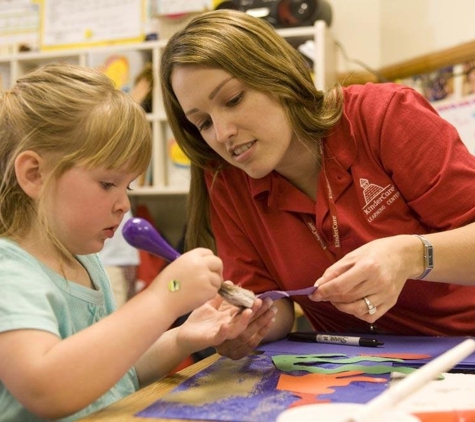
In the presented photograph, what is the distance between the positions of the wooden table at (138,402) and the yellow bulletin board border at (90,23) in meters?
2.25

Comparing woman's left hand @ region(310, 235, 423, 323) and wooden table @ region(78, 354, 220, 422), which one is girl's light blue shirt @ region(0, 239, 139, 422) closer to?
wooden table @ region(78, 354, 220, 422)

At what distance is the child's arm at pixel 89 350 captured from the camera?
2.33 feet

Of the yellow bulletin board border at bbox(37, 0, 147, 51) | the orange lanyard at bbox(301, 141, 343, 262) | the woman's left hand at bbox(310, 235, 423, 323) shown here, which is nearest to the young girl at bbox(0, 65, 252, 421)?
the woman's left hand at bbox(310, 235, 423, 323)

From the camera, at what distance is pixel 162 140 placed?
268 cm

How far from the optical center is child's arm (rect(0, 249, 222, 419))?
2.33 ft

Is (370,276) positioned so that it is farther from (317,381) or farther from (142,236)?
(142,236)

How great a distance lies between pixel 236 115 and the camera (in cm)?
113

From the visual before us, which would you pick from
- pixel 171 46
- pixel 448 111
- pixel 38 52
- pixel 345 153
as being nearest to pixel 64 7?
→ pixel 38 52

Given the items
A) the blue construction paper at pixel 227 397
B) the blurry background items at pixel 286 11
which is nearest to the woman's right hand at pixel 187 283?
the blue construction paper at pixel 227 397

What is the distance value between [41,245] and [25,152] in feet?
0.41

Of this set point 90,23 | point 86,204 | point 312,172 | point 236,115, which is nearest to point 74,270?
point 86,204

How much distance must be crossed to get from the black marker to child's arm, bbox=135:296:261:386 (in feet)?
0.62

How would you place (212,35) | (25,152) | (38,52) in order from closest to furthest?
1. (25,152)
2. (212,35)
3. (38,52)

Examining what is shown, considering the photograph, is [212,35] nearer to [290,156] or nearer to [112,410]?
[290,156]
